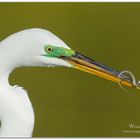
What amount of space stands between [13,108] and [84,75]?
0.83 meters

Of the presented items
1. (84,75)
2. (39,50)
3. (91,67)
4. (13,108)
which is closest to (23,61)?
(39,50)

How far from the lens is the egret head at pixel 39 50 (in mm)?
2879

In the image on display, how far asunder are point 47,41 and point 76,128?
0.99 m

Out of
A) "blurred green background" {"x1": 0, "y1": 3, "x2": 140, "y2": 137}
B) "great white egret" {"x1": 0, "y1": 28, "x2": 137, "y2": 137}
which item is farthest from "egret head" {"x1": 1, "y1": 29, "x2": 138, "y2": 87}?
"blurred green background" {"x1": 0, "y1": 3, "x2": 140, "y2": 137}

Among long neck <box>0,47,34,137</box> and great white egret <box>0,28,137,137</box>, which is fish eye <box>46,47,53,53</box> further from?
long neck <box>0,47,34,137</box>

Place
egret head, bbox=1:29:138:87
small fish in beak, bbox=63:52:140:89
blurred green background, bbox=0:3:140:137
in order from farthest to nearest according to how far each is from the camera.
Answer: blurred green background, bbox=0:3:140:137
small fish in beak, bbox=63:52:140:89
egret head, bbox=1:29:138:87

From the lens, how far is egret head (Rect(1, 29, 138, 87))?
2.88 metres

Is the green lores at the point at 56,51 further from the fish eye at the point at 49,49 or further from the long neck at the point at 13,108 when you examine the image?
the long neck at the point at 13,108

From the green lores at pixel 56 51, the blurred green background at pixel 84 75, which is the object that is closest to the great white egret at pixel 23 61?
the green lores at pixel 56 51

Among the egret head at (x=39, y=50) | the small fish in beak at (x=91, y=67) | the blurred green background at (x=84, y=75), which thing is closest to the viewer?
the egret head at (x=39, y=50)

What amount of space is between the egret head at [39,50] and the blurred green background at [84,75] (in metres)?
0.59

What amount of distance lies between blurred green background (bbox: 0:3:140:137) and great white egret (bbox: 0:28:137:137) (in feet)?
1.98

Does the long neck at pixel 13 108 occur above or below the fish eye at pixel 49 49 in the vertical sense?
below

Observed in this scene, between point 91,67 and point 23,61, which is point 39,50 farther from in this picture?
point 91,67
